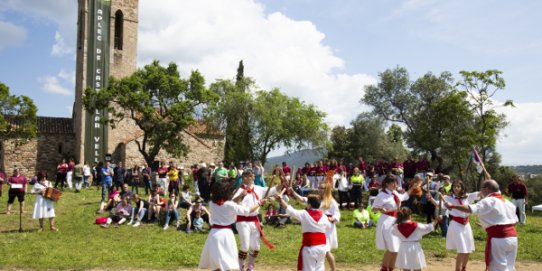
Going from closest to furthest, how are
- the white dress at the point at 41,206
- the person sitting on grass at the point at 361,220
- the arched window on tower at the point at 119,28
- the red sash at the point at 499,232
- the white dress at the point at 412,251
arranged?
1. the red sash at the point at 499,232
2. the white dress at the point at 412,251
3. the white dress at the point at 41,206
4. the person sitting on grass at the point at 361,220
5. the arched window on tower at the point at 119,28

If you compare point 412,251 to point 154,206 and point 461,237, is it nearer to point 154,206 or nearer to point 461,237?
point 461,237

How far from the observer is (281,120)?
1730 inches

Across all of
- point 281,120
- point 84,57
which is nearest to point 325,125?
point 281,120

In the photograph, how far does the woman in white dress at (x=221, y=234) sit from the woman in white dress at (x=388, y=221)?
112 inches

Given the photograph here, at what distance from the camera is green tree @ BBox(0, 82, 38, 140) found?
32438 millimetres

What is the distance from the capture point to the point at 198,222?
50.2 feet

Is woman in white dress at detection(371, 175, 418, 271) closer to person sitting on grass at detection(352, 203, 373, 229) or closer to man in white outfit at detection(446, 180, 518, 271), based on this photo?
man in white outfit at detection(446, 180, 518, 271)

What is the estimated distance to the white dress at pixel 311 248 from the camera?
6723 millimetres

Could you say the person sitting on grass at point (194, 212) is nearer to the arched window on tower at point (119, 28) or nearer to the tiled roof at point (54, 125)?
the tiled roof at point (54, 125)

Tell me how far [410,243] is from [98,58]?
36042mm

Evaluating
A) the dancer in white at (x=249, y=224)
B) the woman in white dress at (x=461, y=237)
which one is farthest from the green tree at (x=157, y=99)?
the woman in white dress at (x=461, y=237)

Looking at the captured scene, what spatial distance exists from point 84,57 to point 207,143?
14.0 metres

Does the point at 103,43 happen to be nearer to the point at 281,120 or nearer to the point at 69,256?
the point at 281,120

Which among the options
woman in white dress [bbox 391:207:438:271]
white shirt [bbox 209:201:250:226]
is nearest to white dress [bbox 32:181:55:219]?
white shirt [bbox 209:201:250:226]
